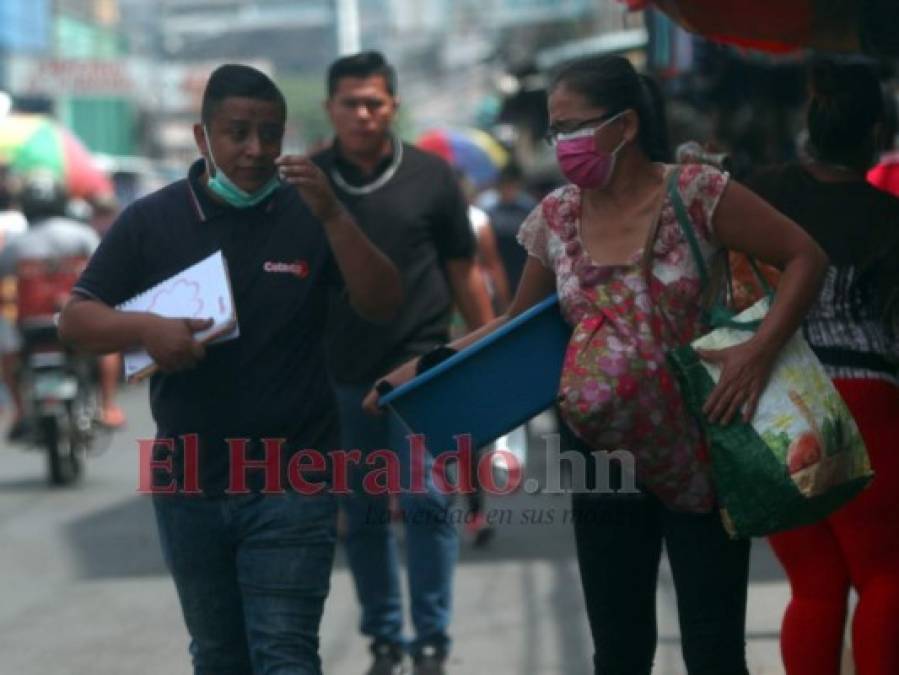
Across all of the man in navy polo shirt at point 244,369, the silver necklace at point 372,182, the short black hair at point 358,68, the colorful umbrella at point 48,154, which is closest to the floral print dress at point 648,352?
the man in navy polo shirt at point 244,369

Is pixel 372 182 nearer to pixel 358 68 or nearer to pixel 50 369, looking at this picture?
pixel 358 68

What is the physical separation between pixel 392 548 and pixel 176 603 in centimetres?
198

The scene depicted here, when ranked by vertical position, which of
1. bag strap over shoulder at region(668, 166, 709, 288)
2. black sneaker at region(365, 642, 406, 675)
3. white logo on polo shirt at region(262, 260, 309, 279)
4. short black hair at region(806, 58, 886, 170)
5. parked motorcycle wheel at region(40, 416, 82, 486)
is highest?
short black hair at region(806, 58, 886, 170)

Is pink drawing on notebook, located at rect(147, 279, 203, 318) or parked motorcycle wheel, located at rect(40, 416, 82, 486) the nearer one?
pink drawing on notebook, located at rect(147, 279, 203, 318)

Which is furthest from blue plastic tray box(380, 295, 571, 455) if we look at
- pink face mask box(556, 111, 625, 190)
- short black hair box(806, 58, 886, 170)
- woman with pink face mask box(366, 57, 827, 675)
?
short black hair box(806, 58, 886, 170)

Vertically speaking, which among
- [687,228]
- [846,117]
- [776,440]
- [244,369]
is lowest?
[776,440]

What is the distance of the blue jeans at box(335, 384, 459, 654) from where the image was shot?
6.66 metres

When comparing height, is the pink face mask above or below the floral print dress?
above

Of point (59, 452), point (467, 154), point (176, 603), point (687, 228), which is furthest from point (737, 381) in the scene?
point (467, 154)

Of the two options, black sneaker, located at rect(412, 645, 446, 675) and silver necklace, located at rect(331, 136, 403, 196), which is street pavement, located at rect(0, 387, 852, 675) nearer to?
black sneaker, located at rect(412, 645, 446, 675)

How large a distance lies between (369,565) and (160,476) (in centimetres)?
201

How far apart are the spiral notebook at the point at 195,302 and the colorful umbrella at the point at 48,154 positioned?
18.6m

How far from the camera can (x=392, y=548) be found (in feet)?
22.3

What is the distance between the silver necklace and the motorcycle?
5907 mm
